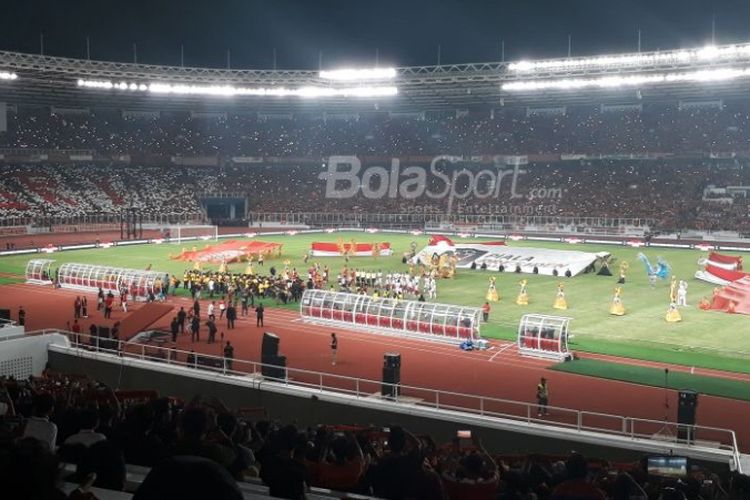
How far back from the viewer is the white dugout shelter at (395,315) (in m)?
31.9

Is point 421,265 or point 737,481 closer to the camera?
point 737,481

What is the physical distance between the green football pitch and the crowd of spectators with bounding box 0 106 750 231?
2082 centimetres

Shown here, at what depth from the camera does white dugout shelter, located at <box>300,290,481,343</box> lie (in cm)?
3192

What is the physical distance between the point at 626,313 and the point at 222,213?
72490 millimetres

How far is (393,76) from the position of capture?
255ft

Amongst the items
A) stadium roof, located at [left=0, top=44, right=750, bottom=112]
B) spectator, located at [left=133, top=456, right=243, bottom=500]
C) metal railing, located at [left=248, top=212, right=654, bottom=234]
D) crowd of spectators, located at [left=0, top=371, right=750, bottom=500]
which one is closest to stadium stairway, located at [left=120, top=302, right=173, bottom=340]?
crowd of spectators, located at [left=0, top=371, right=750, bottom=500]

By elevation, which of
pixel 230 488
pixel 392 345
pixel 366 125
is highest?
pixel 366 125

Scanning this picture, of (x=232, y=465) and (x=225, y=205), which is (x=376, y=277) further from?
(x=225, y=205)

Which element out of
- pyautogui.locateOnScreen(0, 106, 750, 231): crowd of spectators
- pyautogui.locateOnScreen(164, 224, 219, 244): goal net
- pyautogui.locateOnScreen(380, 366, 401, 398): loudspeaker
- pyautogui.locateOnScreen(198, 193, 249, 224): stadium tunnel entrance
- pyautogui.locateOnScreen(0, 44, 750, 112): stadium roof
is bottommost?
pyautogui.locateOnScreen(380, 366, 401, 398): loudspeaker

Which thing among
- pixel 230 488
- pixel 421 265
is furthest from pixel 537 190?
pixel 230 488

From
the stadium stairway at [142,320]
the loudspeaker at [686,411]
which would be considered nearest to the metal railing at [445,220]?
the stadium stairway at [142,320]

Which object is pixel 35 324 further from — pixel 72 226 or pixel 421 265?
pixel 72 226

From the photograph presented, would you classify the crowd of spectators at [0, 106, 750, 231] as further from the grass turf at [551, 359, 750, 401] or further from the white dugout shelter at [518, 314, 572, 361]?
the grass turf at [551, 359, 750, 401]

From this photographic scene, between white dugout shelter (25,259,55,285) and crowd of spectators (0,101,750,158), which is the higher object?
crowd of spectators (0,101,750,158)
